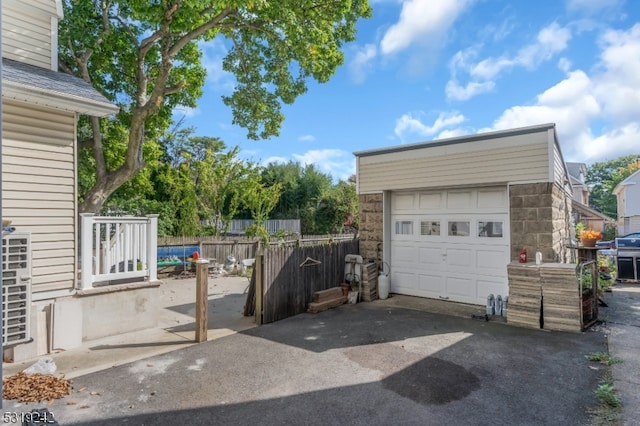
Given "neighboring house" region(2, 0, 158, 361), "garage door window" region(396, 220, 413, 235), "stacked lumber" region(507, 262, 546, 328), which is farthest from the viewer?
"garage door window" region(396, 220, 413, 235)

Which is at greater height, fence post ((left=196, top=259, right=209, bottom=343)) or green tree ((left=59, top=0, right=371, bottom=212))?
green tree ((left=59, top=0, right=371, bottom=212))

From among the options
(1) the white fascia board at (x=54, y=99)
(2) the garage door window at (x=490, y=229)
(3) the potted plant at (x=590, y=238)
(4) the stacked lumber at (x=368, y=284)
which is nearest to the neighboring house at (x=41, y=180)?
(1) the white fascia board at (x=54, y=99)

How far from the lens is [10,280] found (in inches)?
175

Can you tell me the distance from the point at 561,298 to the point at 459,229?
2404 millimetres

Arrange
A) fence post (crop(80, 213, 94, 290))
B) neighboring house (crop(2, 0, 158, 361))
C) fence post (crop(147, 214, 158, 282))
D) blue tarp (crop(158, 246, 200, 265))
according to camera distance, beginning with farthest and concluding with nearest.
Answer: blue tarp (crop(158, 246, 200, 265)) → fence post (crop(147, 214, 158, 282)) → fence post (crop(80, 213, 94, 290)) → neighboring house (crop(2, 0, 158, 361))

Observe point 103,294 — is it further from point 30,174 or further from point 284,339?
point 284,339

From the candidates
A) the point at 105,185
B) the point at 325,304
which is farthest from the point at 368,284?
the point at 105,185

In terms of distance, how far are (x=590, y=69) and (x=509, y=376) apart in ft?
36.8

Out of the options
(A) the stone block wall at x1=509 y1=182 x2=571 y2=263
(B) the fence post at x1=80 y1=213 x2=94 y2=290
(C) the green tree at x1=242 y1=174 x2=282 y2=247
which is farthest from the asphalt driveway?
(C) the green tree at x1=242 y1=174 x2=282 y2=247

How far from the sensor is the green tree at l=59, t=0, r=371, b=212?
8.21m

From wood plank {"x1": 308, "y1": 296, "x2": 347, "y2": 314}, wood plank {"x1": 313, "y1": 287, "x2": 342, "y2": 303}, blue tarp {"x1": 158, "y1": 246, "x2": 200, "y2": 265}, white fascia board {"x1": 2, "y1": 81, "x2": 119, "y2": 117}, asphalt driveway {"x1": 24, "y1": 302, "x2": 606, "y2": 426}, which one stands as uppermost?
white fascia board {"x1": 2, "y1": 81, "x2": 119, "y2": 117}

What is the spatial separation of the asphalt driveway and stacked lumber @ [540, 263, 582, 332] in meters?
0.25

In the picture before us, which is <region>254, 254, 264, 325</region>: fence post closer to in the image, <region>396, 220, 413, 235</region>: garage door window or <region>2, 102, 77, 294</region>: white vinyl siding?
<region>2, 102, 77, 294</region>: white vinyl siding

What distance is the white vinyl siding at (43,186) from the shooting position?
4781 millimetres
